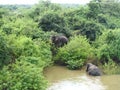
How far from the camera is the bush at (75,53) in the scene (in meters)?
24.3

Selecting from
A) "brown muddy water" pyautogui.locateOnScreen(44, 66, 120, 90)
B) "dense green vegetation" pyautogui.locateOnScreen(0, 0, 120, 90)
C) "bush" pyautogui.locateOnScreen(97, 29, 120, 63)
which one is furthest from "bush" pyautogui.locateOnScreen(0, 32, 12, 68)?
"bush" pyautogui.locateOnScreen(97, 29, 120, 63)

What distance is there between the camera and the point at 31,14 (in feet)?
115

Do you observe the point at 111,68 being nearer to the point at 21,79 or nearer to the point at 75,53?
the point at 75,53

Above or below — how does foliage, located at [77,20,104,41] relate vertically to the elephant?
above

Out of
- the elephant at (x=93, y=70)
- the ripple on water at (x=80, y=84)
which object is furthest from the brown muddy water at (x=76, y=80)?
the elephant at (x=93, y=70)

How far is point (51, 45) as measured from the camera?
25828 mm

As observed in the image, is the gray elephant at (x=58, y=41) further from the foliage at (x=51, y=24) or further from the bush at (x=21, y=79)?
the bush at (x=21, y=79)

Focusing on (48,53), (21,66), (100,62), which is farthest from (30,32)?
(21,66)

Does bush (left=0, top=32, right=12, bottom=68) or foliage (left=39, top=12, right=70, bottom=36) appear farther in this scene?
foliage (left=39, top=12, right=70, bottom=36)

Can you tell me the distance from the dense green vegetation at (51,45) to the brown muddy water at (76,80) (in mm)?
663

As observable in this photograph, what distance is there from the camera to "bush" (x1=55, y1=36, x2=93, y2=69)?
79.8 feet

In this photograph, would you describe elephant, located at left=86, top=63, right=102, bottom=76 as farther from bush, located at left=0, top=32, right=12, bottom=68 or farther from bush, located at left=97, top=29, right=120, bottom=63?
bush, located at left=0, top=32, right=12, bottom=68

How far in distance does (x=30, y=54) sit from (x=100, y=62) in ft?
21.2

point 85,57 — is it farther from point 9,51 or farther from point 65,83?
point 9,51
